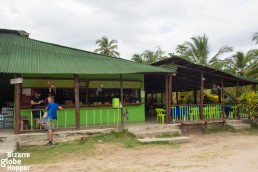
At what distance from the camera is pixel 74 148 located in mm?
8680

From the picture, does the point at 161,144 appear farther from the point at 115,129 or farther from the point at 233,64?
the point at 233,64

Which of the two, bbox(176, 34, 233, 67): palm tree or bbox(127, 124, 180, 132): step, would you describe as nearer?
bbox(127, 124, 180, 132): step

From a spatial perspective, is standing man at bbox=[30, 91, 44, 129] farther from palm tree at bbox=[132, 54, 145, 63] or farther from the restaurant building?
palm tree at bbox=[132, 54, 145, 63]

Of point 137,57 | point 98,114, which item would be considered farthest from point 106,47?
point 98,114

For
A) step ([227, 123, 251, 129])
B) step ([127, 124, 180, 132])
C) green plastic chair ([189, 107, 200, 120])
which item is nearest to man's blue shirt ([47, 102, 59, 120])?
step ([127, 124, 180, 132])

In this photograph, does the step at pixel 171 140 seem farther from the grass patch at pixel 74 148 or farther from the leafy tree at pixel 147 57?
the leafy tree at pixel 147 57

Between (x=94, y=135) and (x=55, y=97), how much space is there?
8.29ft

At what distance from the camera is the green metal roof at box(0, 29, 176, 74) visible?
9.41 metres

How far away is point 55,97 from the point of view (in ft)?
36.2

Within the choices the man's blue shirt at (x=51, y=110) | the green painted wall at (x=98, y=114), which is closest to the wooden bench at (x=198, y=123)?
the green painted wall at (x=98, y=114)

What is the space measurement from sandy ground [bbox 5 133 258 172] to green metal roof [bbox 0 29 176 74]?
3.12m

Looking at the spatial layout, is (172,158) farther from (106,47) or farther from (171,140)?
(106,47)

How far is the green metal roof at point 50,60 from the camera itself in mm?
9414

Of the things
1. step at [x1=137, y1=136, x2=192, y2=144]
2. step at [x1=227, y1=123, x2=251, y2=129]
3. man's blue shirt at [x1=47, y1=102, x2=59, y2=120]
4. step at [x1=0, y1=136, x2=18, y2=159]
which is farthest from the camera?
step at [x1=227, y1=123, x2=251, y2=129]
